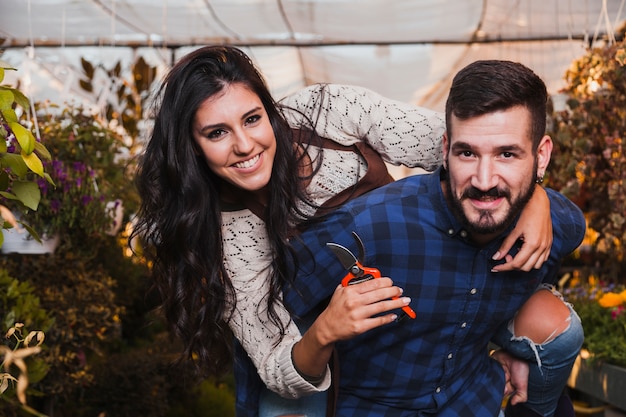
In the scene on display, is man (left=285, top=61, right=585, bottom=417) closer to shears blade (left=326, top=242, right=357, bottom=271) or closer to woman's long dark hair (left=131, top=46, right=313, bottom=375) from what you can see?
shears blade (left=326, top=242, right=357, bottom=271)

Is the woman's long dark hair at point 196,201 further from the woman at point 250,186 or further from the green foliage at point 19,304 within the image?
the green foliage at point 19,304

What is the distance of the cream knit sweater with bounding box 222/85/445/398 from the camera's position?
238 centimetres

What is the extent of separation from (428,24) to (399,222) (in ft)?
18.7

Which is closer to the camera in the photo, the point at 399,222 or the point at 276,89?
the point at 399,222

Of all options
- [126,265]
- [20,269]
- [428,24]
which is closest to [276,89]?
[428,24]

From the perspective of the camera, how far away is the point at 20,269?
370 centimetres

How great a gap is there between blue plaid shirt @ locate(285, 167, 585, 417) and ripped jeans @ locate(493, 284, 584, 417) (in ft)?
0.38

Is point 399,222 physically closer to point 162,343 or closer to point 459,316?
point 459,316

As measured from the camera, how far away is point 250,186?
7.53 feet

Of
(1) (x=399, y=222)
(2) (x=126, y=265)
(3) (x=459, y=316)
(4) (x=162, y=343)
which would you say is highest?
(1) (x=399, y=222)

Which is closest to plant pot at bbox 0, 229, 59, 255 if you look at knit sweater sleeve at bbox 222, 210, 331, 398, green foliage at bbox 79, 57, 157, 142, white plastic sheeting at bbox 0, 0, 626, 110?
knit sweater sleeve at bbox 222, 210, 331, 398

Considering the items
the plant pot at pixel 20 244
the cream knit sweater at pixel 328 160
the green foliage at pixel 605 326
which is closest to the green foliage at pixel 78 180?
the plant pot at pixel 20 244

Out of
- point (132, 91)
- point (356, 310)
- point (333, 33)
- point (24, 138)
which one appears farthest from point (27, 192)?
point (333, 33)

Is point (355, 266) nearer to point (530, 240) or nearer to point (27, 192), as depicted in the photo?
point (530, 240)
